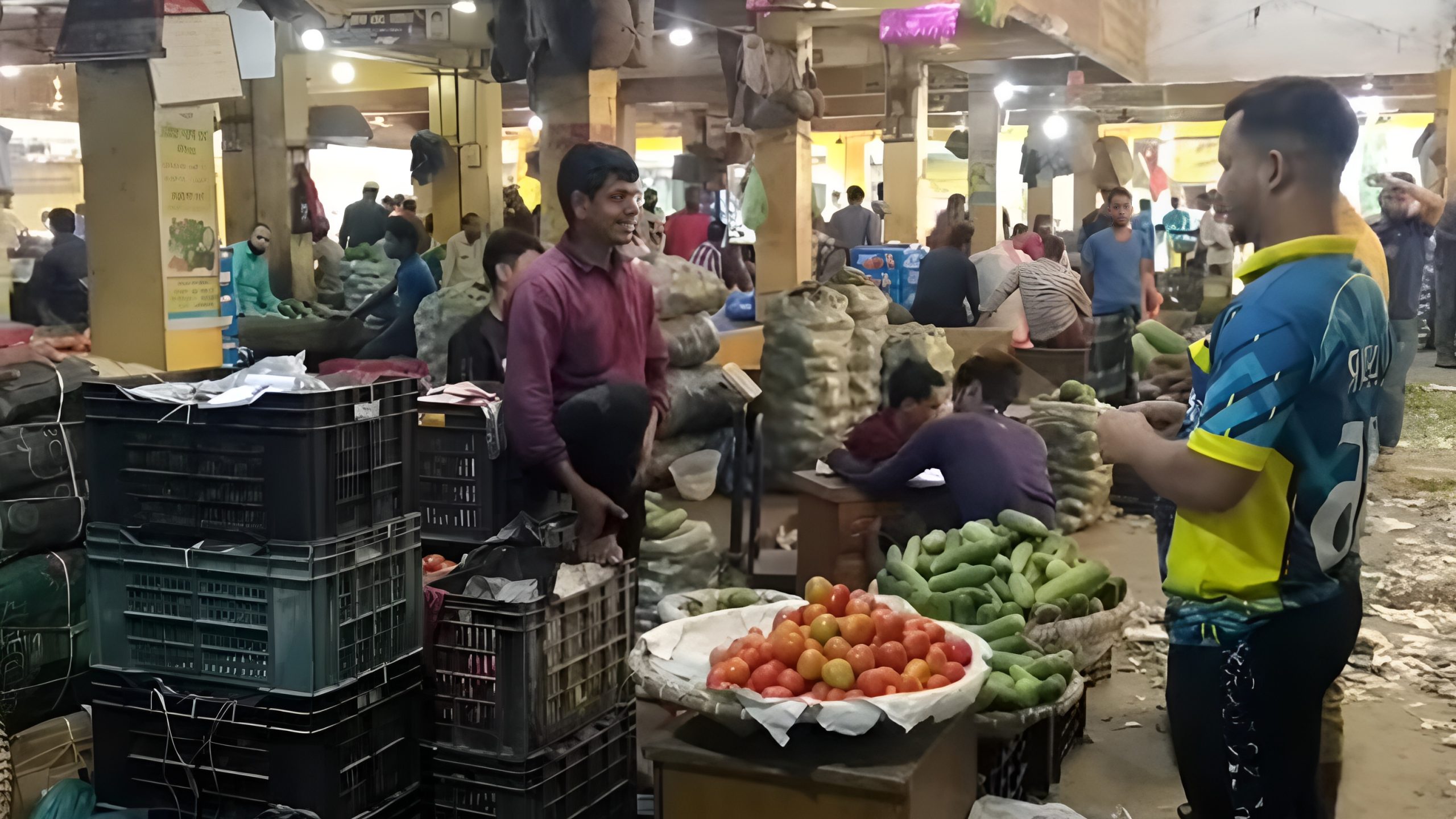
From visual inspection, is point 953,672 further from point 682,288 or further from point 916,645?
point 682,288

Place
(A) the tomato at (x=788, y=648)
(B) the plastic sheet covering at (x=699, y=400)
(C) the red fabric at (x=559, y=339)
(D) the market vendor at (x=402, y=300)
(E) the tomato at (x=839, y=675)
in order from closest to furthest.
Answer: (E) the tomato at (x=839, y=675), (A) the tomato at (x=788, y=648), (C) the red fabric at (x=559, y=339), (D) the market vendor at (x=402, y=300), (B) the plastic sheet covering at (x=699, y=400)

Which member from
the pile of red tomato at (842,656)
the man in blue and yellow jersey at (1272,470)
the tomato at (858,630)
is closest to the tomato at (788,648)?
the pile of red tomato at (842,656)

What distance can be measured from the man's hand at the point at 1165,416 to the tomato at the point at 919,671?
0.68 meters

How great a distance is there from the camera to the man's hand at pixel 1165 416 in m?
2.67

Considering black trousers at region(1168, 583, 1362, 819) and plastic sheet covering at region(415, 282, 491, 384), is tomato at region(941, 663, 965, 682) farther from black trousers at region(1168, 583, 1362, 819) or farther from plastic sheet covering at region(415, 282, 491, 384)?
plastic sheet covering at region(415, 282, 491, 384)

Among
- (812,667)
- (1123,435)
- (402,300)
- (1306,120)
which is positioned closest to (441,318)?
(402,300)

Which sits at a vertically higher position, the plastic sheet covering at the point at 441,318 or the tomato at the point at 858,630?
the plastic sheet covering at the point at 441,318

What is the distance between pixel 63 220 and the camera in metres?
7.41

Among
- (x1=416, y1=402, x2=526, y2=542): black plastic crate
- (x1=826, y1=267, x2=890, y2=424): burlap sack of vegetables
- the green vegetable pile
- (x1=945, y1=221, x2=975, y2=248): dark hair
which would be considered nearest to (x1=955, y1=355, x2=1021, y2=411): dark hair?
the green vegetable pile

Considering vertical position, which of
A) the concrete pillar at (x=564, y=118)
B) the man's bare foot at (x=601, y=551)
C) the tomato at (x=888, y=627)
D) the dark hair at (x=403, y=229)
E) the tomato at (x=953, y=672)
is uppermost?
the concrete pillar at (x=564, y=118)

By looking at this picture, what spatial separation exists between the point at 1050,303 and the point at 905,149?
393 cm

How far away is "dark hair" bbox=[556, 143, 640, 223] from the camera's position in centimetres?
376

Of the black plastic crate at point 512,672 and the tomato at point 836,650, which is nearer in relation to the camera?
the tomato at point 836,650

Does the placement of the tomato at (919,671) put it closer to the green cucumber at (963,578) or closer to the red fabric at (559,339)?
the red fabric at (559,339)
